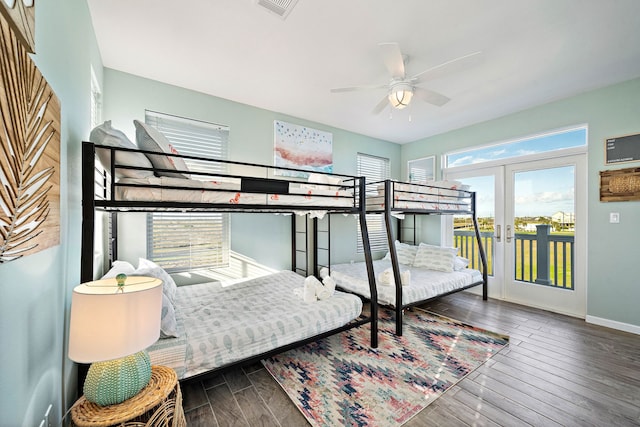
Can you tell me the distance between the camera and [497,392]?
1.84 metres

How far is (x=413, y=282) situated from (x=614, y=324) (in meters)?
2.19

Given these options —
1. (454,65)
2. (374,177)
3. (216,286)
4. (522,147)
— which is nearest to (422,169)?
(374,177)

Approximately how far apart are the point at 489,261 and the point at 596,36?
118 inches

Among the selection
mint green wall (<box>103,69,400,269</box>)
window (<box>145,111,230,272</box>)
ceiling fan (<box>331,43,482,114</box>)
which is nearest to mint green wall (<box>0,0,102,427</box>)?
mint green wall (<box>103,69,400,269</box>)

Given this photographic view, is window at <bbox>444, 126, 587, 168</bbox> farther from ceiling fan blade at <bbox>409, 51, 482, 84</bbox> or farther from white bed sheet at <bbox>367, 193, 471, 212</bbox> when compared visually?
ceiling fan blade at <bbox>409, 51, 482, 84</bbox>

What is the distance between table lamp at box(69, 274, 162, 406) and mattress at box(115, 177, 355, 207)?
1.78ft

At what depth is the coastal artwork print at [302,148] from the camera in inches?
144

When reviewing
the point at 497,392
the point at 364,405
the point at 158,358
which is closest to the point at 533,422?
the point at 497,392

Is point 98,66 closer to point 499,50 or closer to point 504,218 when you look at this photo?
point 499,50

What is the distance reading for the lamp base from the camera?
41.3 inches

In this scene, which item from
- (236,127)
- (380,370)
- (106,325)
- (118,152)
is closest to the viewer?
(106,325)

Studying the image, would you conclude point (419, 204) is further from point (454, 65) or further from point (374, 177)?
point (374, 177)

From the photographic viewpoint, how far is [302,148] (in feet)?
12.7

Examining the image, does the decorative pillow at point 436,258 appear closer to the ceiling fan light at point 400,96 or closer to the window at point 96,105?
the ceiling fan light at point 400,96
